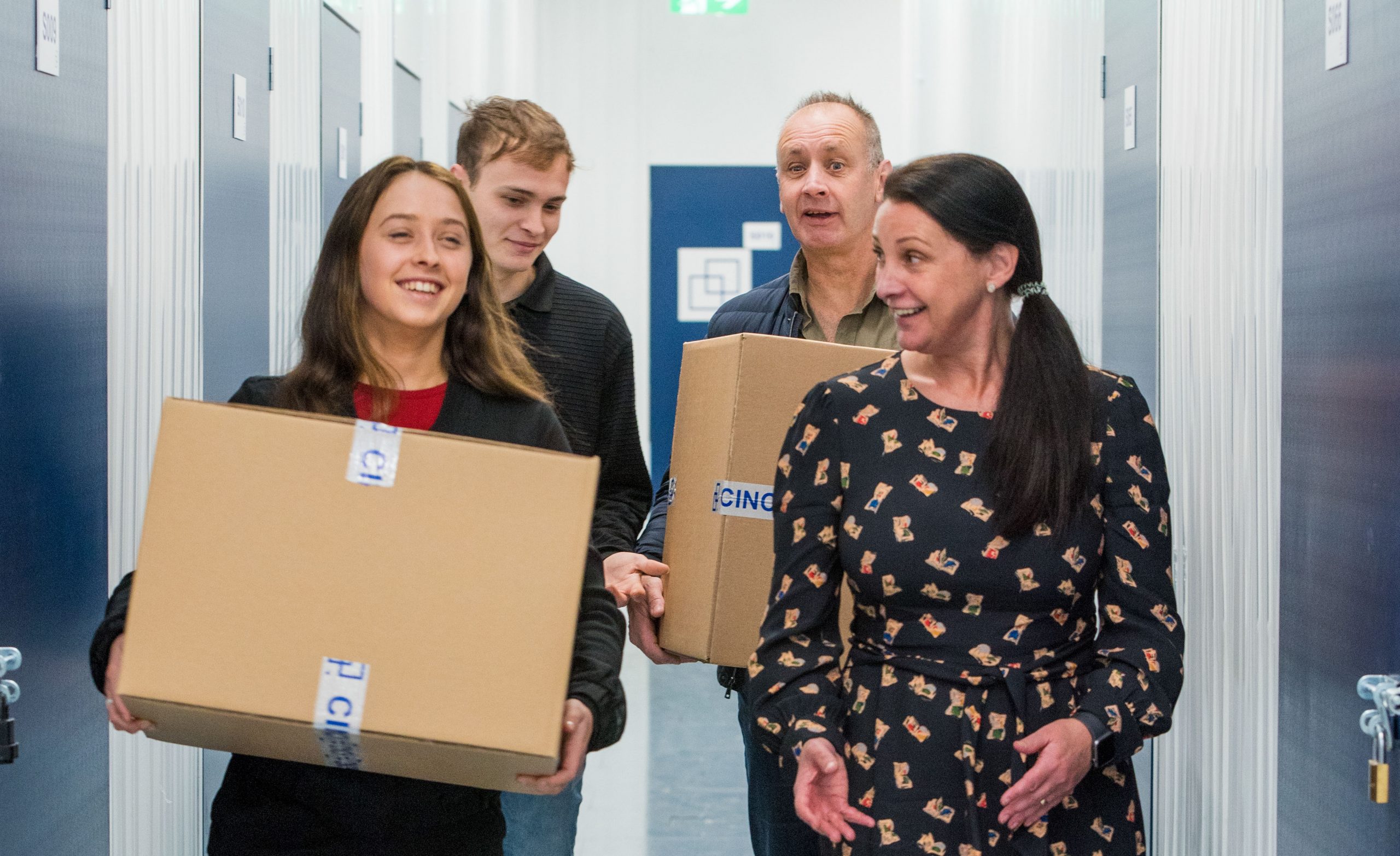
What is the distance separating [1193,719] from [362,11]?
2793 mm

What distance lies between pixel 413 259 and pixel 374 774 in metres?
0.57

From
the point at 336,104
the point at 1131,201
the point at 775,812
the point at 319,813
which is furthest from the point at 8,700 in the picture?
the point at 336,104

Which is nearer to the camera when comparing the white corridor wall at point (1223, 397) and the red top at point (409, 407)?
the red top at point (409, 407)

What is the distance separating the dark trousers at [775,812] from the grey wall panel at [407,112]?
2545mm

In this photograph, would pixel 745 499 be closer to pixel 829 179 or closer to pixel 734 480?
pixel 734 480

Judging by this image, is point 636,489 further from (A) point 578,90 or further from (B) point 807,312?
(A) point 578,90

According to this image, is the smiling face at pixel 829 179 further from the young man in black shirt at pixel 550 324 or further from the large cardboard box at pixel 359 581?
the large cardboard box at pixel 359 581

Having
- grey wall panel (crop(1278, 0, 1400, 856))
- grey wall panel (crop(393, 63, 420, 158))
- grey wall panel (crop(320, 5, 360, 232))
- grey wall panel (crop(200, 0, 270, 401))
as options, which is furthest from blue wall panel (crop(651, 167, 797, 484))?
grey wall panel (crop(1278, 0, 1400, 856))

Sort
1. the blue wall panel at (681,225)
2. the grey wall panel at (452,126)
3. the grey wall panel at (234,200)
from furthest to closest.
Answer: the blue wall panel at (681,225) < the grey wall panel at (452,126) < the grey wall panel at (234,200)

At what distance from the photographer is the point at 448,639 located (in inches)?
45.3

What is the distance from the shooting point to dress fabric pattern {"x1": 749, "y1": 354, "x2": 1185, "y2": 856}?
4.26 ft

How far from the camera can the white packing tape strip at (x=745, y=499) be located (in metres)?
1.67

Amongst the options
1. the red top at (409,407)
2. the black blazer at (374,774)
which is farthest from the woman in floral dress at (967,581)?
the red top at (409,407)

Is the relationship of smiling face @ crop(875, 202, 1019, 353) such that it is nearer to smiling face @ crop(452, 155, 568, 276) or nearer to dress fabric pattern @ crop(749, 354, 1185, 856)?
dress fabric pattern @ crop(749, 354, 1185, 856)
